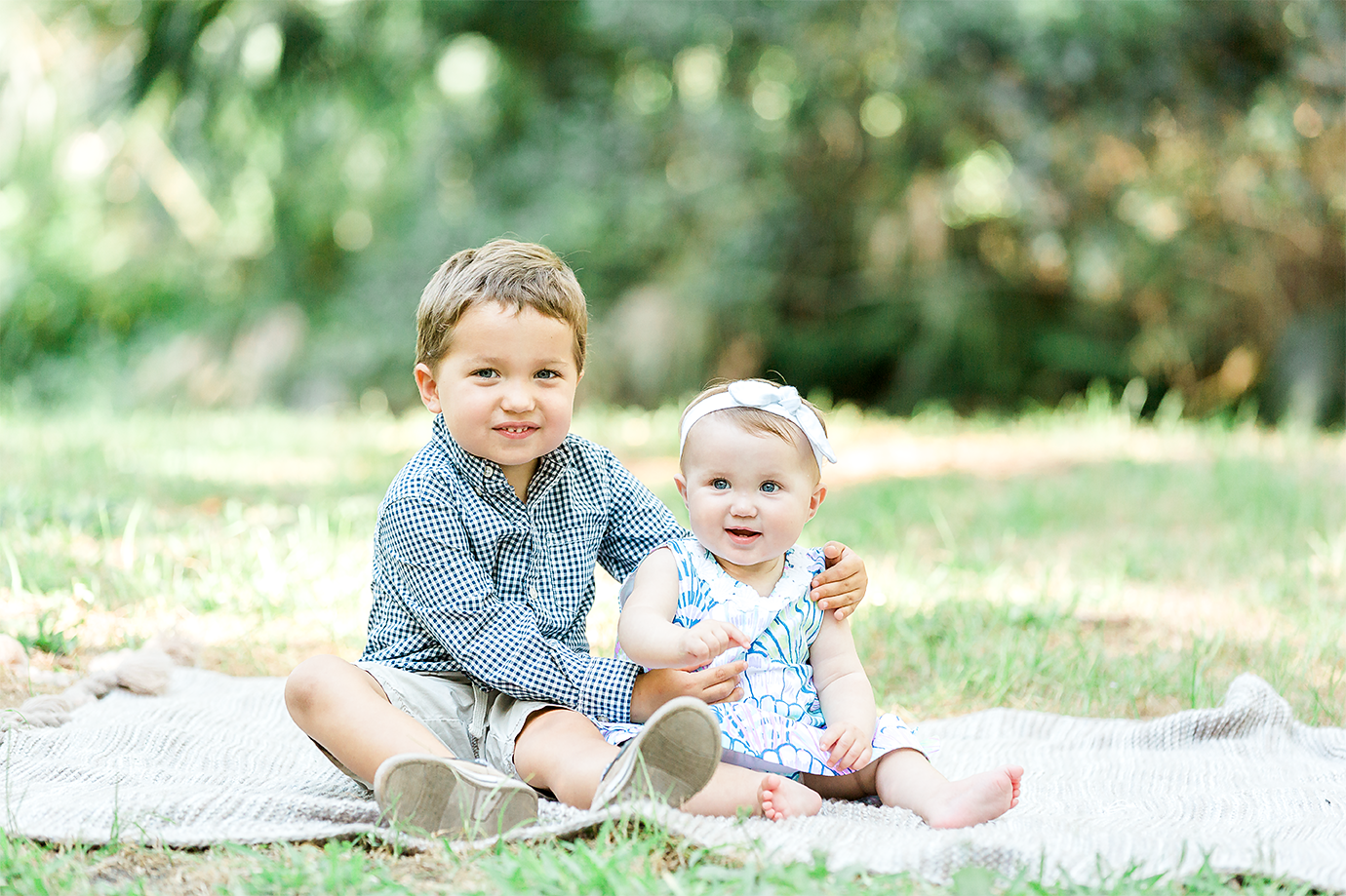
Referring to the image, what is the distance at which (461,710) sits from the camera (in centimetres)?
207

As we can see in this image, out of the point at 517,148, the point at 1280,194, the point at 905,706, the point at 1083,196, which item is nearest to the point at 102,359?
the point at 517,148

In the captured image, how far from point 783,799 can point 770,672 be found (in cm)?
26

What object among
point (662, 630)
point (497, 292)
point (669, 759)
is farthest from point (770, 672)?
point (497, 292)

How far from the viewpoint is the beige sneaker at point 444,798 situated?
5.56 ft

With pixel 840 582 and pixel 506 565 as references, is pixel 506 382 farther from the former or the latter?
pixel 840 582

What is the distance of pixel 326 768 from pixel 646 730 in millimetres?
767

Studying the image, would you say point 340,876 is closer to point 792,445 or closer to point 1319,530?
point 792,445

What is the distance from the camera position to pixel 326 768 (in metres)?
2.16

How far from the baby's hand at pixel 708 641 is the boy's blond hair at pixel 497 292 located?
0.56m

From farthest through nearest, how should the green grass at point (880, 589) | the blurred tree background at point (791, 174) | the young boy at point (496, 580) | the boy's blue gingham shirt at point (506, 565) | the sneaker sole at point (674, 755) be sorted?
1. the blurred tree background at point (791, 174)
2. the boy's blue gingham shirt at point (506, 565)
3. the young boy at point (496, 580)
4. the sneaker sole at point (674, 755)
5. the green grass at point (880, 589)

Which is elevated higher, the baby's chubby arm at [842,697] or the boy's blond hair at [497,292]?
the boy's blond hair at [497,292]

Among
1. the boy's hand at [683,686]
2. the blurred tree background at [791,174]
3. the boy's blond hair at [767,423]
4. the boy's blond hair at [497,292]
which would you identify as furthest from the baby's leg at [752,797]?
the blurred tree background at [791,174]

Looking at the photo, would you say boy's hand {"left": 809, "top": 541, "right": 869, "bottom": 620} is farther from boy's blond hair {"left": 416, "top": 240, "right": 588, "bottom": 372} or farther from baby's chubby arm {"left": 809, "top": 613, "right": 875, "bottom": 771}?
boy's blond hair {"left": 416, "top": 240, "right": 588, "bottom": 372}

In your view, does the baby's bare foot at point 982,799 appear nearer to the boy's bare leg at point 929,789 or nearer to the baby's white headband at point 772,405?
the boy's bare leg at point 929,789
